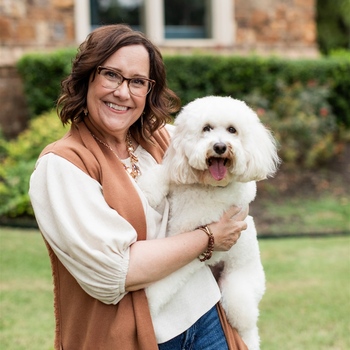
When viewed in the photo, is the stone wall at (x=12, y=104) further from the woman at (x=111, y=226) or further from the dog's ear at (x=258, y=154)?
the dog's ear at (x=258, y=154)

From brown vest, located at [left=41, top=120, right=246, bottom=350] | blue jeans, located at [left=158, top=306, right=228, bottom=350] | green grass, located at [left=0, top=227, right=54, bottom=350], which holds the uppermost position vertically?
brown vest, located at [left=41, top=120, right=246, bottom=350]

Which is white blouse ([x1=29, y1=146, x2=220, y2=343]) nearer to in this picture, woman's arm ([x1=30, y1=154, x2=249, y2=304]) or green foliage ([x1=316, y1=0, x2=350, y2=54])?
woman's arm ([x1=30, y1=154, x2=249, y2=304])

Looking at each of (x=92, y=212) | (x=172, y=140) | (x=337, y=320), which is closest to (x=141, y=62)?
(x=172, y=140)

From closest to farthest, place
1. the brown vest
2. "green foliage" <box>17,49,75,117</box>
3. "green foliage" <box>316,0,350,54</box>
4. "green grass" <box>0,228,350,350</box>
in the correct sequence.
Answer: the brown vest → "green grass" <box>0,228,350,350</box> → "green foliage" <box>17,49,75,117</box> → "green foliage" <box>316,0,350,54</box>

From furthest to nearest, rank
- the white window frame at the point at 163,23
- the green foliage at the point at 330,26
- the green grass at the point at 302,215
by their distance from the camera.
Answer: the green foliage at the point at 330,26 < the white window frame at the point at 163,23 < the green grass at the point at 302,215

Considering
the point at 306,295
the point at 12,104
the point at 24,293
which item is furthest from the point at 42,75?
the point at 306,295

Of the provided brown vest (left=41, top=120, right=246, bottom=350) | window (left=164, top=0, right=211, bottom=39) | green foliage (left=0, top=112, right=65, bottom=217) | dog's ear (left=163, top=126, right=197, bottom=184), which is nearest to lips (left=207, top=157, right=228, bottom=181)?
dog's ear (left=163, top=126, right=197, bottom=184)

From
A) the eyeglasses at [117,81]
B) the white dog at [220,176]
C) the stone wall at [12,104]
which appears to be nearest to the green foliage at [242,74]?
the stone wall at [12,104]

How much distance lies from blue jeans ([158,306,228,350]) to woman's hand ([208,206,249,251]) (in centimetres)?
25

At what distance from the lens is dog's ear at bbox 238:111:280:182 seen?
2436 mm

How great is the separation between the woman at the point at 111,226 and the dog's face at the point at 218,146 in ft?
0.55

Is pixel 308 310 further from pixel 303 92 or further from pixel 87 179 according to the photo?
pixel 303 92

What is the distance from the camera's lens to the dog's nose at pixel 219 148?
7.73 feet

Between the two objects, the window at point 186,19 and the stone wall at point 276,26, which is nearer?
the window at point 186,19
